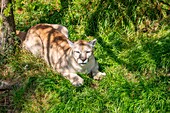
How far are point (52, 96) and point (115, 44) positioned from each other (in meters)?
1.89

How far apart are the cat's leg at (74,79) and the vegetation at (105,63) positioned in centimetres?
9

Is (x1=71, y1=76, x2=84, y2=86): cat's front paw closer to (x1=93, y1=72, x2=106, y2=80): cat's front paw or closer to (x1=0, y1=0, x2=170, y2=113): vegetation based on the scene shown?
(x1=0, y1=0, x2=170, y2=113): vegetation

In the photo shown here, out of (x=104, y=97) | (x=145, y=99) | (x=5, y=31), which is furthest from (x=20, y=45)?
(x=145, y=99)

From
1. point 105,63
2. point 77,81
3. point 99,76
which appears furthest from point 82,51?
point 105,63

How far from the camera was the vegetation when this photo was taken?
18.7ft

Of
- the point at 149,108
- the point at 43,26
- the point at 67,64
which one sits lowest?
the point at 149,108

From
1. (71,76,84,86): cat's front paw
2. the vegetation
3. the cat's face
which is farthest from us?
(71,76,84,86): cat's front paw

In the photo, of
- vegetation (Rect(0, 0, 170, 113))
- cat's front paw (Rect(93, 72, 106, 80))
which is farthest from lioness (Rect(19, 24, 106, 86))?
vegetation (Rect(0, 0, 170, 113))

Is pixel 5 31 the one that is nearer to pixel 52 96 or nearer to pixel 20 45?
pixel 20 45

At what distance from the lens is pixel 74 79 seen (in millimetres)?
6102

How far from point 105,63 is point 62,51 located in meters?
0.79

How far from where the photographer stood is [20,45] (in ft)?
Answer: 22.5

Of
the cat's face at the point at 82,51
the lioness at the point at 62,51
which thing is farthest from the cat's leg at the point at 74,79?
the cat's face at the point at 82,51

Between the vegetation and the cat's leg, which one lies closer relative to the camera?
the vegetation
